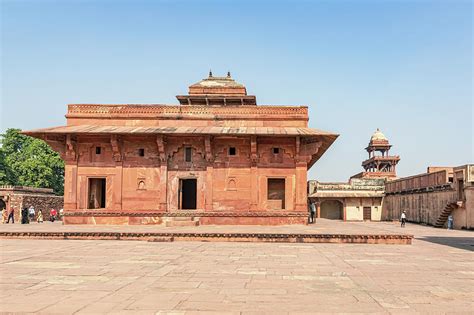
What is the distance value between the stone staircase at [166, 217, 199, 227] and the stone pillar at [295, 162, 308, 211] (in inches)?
185

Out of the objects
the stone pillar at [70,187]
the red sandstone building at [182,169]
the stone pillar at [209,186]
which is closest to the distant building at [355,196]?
the red sandstone building at [182,169]

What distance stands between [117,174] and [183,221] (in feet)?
13.2

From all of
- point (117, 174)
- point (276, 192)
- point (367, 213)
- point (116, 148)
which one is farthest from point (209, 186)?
point (367, 213)

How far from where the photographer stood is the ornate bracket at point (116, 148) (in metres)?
19.7

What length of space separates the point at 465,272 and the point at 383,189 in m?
32.7

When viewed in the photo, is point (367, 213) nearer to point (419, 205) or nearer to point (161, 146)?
point (419, 205)

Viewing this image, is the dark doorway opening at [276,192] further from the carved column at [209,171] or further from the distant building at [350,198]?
the distant building at [350,198]

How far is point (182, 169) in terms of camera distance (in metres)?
20.3

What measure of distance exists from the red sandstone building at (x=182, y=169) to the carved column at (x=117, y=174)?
0.05m

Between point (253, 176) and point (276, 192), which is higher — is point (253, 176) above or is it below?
above

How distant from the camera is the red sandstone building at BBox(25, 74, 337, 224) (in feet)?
64.5

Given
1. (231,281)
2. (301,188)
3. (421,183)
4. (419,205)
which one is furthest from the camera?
(419,205)

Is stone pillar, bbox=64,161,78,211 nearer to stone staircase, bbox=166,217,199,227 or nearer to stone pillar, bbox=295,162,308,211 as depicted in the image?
stone staircase, bbox=166,217,199,227

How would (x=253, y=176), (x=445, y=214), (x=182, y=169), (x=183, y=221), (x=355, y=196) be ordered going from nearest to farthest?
1. (x=183, y=221)
2. (x=253, y=176)
3. (x=182, y=169)
4. (x=445, y=214)
5. (x=355, y=196)
